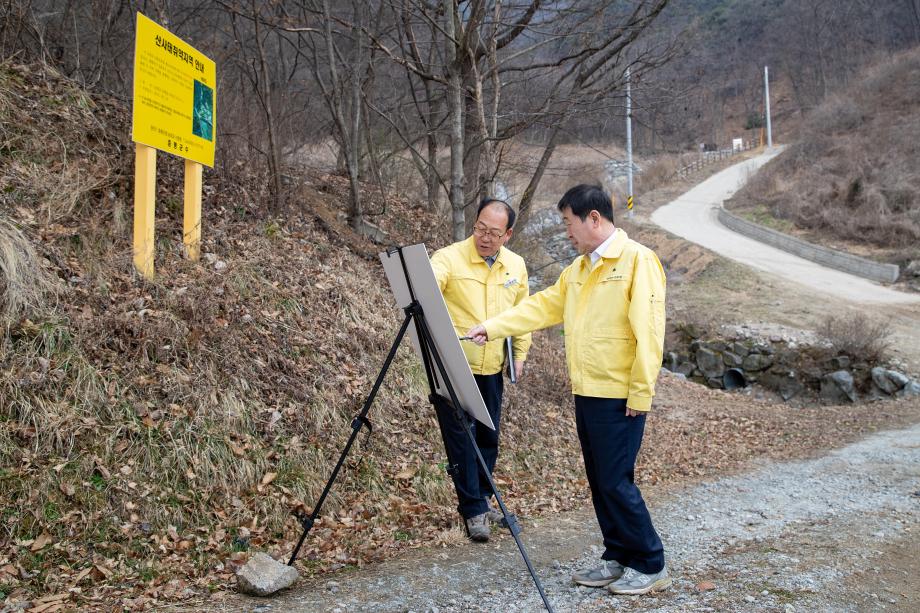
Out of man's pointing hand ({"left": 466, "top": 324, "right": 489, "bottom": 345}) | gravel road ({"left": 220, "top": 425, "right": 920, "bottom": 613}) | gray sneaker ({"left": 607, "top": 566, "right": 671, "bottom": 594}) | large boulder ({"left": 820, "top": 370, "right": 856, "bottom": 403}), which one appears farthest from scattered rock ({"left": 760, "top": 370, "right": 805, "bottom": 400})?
man's pointing hand ({"left": 466, "top": 324, "right": 489, "bottom": 345})

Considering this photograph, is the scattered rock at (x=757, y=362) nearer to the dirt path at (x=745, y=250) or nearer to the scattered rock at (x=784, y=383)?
the scattered rock at (x=784, y=383)

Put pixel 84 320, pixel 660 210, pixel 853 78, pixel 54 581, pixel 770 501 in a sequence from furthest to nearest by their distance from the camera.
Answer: pixel 853 78, pixel 660 210, pixel 770 501, pixel 84 320, pixel 54 581

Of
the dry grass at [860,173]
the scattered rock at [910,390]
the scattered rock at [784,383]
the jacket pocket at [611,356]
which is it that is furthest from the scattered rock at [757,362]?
the jacket pocket at [611,356]

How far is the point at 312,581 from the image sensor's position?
4.21 meters

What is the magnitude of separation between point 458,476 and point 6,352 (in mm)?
3121

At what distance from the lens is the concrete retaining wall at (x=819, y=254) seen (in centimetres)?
2308

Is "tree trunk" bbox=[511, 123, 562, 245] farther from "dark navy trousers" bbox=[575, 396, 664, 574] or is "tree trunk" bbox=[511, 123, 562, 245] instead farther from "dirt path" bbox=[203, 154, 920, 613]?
"dark navy trousers" bbox=[575, 396, 664, 574]

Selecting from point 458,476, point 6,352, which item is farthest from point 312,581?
point 6,352

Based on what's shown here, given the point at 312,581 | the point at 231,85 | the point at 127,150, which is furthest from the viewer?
the point at 231,85

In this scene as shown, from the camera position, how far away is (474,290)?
4750 mm

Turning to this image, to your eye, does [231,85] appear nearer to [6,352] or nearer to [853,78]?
[6,352]

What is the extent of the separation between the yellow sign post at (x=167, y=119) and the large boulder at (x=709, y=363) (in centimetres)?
1305

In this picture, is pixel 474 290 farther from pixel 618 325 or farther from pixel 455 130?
pixel 455 130

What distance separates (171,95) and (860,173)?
31014mm
